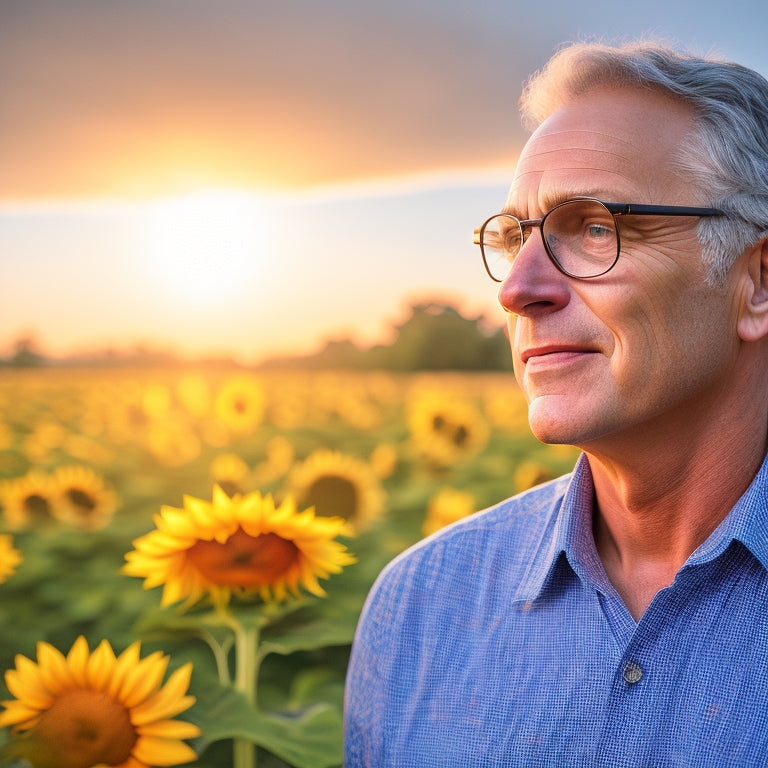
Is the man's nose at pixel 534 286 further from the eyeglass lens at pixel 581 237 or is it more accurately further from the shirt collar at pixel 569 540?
the shirt collar at pixel 569 540

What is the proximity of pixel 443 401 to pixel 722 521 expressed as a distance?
3.32ft

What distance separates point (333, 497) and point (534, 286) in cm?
87

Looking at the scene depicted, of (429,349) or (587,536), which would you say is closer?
(587,536)

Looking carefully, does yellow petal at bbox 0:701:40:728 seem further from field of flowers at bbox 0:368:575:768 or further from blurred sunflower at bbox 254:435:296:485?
blurred sunflower at bbox 254:435:296:485

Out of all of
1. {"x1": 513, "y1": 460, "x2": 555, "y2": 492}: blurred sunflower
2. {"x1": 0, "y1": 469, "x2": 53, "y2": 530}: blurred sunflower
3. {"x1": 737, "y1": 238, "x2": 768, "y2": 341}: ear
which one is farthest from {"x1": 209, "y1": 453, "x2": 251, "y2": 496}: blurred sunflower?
{"x1": 737, "y1": 238, "x2": 768, "y2": 341}: ear

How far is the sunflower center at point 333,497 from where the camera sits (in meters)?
1.92

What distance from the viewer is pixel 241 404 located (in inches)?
77.9

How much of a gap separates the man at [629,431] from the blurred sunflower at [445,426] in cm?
75

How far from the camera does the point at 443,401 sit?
218cm

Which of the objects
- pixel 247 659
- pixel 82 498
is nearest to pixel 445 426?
pixel 247 659

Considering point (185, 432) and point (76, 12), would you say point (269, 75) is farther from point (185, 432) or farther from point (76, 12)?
point (185, 432)

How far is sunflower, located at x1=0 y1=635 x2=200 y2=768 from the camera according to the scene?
1.45m

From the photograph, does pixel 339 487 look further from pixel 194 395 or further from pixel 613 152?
pixel 613 152

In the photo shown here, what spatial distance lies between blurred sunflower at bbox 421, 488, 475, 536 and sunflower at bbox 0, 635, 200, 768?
0.71 m
